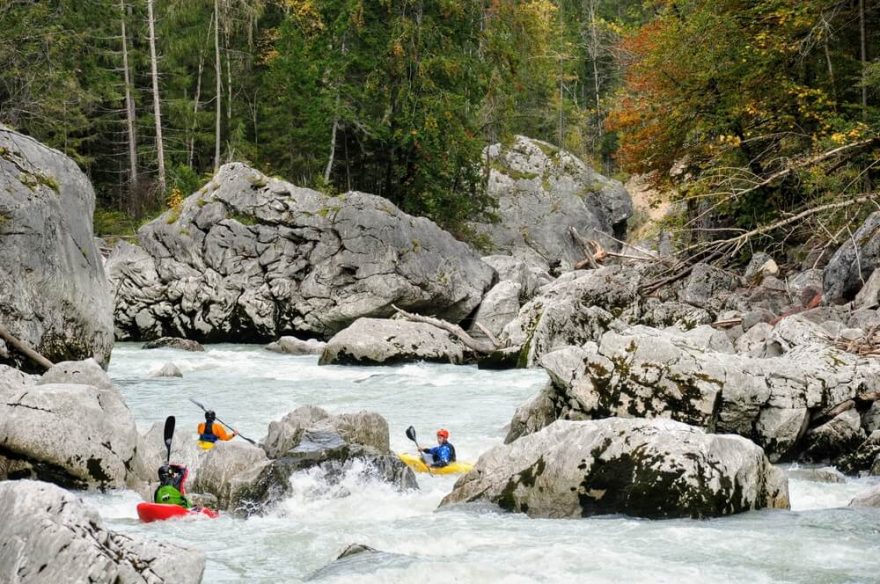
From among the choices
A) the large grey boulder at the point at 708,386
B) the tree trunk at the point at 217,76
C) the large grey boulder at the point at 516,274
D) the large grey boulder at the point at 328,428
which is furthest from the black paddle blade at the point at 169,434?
the tree trunk at the point at 217,76

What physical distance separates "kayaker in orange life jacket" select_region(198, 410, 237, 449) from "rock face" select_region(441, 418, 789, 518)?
2.73 meters

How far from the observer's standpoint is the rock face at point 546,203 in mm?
33219

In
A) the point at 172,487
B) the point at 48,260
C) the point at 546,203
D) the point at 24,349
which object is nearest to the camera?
the point at 172,487

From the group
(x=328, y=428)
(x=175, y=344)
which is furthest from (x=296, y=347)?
(x=328, y=428)

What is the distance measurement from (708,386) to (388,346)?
27.7 feet

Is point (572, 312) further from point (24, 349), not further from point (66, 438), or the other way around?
point (66, 438)

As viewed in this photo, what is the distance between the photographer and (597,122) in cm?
4850

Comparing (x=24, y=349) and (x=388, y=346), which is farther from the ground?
(x=24, y=349)

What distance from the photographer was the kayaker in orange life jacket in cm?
902

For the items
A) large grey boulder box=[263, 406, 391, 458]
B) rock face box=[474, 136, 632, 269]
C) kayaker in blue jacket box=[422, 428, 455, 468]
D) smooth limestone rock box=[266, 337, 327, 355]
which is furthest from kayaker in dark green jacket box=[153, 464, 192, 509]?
rock face box=[474, 136, 632, 269]

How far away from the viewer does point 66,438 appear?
7.87 meters

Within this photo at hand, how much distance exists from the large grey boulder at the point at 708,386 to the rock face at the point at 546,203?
72.9ft

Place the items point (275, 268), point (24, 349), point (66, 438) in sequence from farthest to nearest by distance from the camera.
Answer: point (275, 268) < point (24, 349) < point (66, 438)

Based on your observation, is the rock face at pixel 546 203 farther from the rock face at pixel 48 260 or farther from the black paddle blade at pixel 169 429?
the black paddle blade at pixel 169 429
